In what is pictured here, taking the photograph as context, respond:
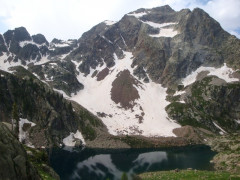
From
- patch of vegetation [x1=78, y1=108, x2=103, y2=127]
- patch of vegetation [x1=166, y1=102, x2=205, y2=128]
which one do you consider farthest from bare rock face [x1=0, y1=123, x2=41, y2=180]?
patch of vegetation [x1=166, y1=102, x2=205, y2=128]

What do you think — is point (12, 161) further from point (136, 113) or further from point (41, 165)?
point (136, 113)

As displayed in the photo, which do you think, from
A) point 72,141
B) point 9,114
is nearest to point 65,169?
point 72,141

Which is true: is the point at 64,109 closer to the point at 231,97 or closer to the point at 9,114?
the point at 9,114

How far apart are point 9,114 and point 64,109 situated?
1239 inches

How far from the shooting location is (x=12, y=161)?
19.4 m

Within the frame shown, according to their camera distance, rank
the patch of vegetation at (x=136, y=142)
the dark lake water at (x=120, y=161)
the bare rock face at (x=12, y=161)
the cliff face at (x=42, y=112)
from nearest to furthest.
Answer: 1. the bare rock face at (x=12, y=161)
2. the dark lake water at (x=120, y=161)
3. the patch of vegetation at (x=136, y=142)
4. the cliff face at (x=42, y=112)

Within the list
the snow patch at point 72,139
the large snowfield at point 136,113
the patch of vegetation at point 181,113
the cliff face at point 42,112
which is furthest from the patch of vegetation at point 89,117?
the patch of vegetation at point 181,113

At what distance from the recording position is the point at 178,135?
14375 cm

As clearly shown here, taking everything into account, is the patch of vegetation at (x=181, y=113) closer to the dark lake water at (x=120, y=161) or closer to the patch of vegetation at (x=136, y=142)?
the dark lake water at (x=120, y=161)

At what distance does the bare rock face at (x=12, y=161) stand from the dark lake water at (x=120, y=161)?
5251cm

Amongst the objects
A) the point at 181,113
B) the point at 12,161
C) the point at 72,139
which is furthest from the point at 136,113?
the point at 12,161

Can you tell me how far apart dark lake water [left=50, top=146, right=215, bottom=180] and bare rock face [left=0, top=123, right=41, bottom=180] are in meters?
52.5

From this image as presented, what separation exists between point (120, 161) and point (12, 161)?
286 ft

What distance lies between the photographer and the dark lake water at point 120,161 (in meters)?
83.1
